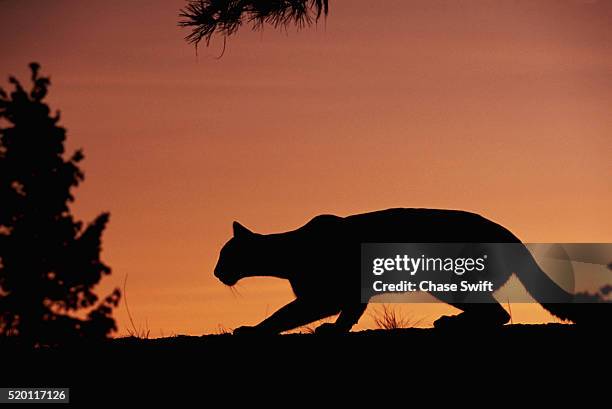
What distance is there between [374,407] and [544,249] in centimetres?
622

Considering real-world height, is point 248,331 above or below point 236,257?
below

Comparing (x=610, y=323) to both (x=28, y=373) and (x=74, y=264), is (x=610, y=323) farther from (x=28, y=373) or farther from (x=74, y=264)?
(x=74, y=264)

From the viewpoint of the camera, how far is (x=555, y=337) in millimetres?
10109

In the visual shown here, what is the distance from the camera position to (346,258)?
43.4 feet

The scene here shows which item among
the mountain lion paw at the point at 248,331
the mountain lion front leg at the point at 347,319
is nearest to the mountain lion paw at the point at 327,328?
the mountain lion front leg at the point at 347,319

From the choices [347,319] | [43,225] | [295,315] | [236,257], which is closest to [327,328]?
[347,319]

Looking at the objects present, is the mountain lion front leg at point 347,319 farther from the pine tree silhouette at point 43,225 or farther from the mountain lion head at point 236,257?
the pine tree silhouette at point 43,225

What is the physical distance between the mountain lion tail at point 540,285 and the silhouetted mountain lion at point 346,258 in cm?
1

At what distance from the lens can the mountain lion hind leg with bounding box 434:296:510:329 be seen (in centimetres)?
1245

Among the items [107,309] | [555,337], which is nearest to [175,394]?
[555,337]

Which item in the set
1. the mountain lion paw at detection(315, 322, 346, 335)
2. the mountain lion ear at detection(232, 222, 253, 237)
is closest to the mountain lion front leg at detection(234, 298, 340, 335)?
the mountain lion paw at detection(315, 322, 346, 335)

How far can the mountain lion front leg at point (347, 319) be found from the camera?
12.4 meters

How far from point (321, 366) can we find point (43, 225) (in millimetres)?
24551

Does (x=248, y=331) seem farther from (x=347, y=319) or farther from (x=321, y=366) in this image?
(x=321, y=366)
